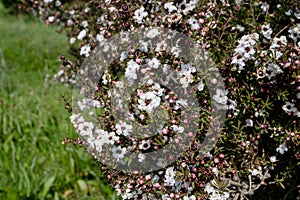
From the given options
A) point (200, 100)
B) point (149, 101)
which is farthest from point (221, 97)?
point (149, 101)

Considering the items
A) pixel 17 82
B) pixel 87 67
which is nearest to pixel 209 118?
pixel 87 67

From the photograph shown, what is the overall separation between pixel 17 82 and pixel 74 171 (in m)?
2.47

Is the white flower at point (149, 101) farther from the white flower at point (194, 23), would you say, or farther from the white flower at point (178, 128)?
the white flower at point (194, 23)

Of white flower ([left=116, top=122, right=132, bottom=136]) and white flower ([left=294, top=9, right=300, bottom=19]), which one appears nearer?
white flower ([left=116, top=122, right=132, bottom=136])

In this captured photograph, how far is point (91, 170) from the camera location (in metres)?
A: 3.51

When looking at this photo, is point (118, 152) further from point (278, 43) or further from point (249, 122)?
point (278, 43)

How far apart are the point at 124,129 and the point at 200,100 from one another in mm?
362

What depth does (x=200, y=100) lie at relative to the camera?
6.82 ft

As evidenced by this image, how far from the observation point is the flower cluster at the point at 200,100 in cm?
205

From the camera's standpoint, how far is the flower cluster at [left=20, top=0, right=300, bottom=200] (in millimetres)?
2053

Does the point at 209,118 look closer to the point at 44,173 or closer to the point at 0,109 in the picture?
the point at 44,173

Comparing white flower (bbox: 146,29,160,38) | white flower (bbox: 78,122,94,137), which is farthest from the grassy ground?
white flower (bbox: 146,29,160,38)

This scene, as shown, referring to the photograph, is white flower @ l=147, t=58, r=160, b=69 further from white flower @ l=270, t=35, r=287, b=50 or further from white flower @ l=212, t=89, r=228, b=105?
white flower @ l=270, t=35, r=287, b=50

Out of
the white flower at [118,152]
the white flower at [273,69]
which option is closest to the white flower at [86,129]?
the white flower at [118,152]
